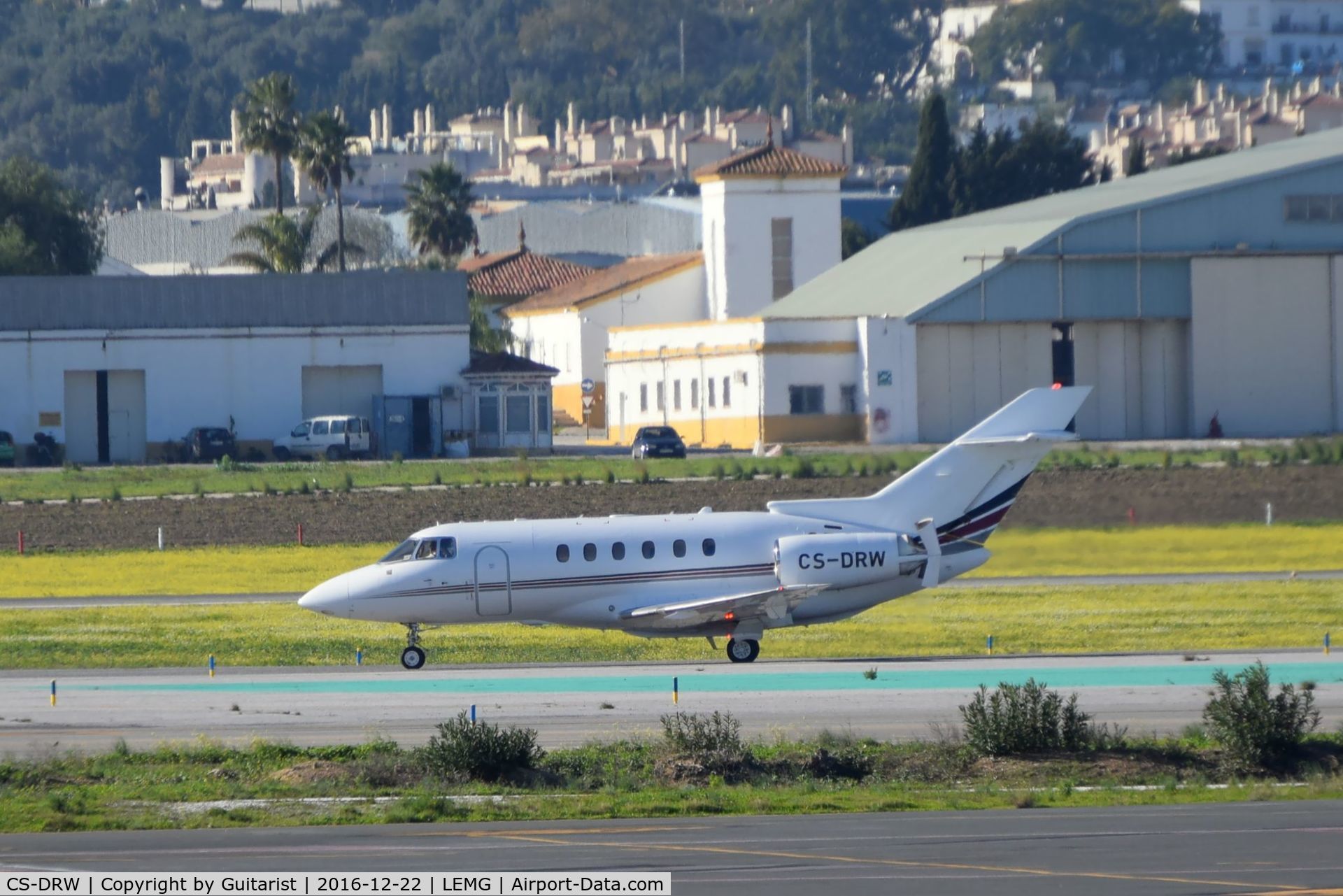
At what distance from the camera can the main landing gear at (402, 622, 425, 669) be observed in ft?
109

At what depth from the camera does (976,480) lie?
3319 cm

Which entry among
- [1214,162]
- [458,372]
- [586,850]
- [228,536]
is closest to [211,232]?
[458,372]

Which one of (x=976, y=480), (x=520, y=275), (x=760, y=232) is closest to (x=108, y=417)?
(x=760, y=232)

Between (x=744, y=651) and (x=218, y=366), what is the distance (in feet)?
160

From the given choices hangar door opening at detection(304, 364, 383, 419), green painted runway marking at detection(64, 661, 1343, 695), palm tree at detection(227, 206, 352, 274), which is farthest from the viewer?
palm tree at detection(227, 206, 352, 274)

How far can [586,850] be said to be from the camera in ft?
62.8

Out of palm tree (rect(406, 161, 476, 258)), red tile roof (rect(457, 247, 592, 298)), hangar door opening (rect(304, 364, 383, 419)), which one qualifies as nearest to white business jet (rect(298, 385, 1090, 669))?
hangar door opening (rect(304, 364, 383, 419))

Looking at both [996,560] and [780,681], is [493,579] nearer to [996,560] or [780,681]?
[780,681]

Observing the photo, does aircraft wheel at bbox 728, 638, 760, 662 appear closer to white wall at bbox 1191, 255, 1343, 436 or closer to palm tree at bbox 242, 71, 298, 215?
white wall at bbox 1191, 255, 1343, 436

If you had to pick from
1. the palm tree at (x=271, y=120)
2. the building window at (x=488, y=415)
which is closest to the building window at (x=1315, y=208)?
the building window at (x=488, y=415)

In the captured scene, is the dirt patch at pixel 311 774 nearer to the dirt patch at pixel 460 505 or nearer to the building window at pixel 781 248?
the dirt patch at pixel 460 505

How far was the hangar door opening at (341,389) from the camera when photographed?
79312 millimetres

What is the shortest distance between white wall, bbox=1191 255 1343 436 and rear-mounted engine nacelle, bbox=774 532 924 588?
43651mm

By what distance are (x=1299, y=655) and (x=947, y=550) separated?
221 inches
